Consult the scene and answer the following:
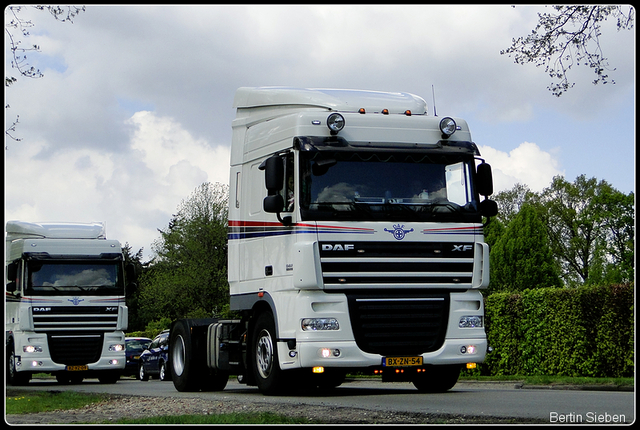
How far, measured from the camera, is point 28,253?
72.7ft

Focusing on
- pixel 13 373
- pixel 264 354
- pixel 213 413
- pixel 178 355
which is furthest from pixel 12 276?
pixel 213 413

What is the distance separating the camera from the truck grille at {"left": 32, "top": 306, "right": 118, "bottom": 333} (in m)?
22.2

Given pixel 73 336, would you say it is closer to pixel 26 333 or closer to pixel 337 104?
pixel 26 333

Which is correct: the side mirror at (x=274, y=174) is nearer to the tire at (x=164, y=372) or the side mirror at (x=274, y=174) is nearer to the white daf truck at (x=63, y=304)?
the white daf truck at (x=63, y=304)

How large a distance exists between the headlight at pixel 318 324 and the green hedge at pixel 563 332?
10.3m

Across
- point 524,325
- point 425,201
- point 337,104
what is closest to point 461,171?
point 425,201

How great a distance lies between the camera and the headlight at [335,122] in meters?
12.5

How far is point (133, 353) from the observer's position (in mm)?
34375

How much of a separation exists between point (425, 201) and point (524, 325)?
1151cm

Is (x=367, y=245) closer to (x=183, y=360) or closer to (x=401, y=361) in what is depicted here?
(x=401, y=361)

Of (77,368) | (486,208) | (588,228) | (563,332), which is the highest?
(588,228)

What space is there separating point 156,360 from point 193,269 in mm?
24678

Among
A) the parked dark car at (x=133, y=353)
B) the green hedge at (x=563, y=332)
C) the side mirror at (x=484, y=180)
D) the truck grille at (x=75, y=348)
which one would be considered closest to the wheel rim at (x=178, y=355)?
the side mirror at (x=484, y=180)

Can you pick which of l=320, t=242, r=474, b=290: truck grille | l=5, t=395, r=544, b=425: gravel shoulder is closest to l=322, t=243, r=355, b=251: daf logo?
l=320, t=242, r=474, b=290: truck grille
